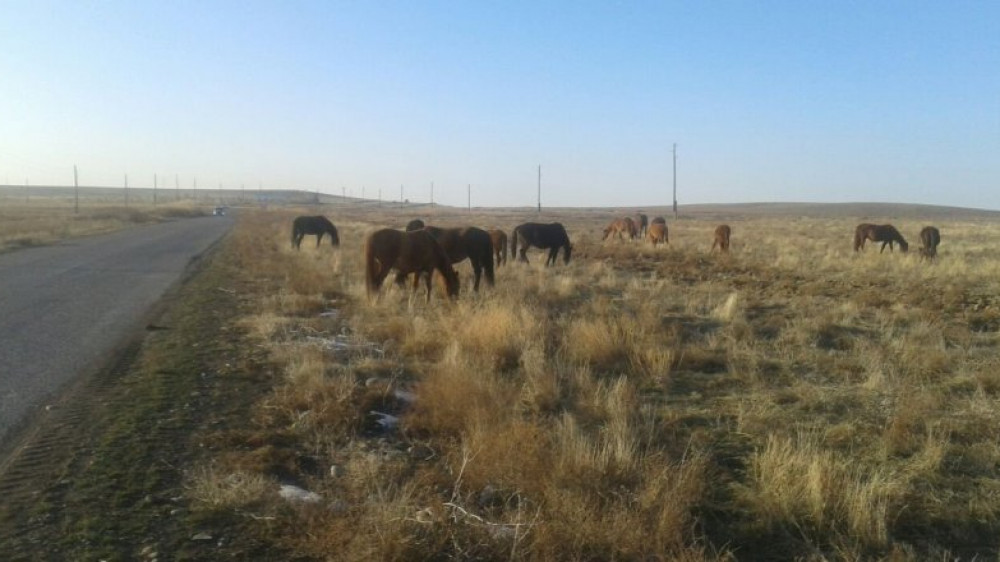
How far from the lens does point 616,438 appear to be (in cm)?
537

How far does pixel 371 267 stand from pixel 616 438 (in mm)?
8715

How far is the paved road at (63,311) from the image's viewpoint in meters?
7.63

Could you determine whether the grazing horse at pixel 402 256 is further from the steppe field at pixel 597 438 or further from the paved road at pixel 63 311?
the paved road at pixel 63 311

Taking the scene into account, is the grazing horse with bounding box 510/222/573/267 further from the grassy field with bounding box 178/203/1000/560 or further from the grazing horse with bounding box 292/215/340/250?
the grassy field with bounding box 178/203/1000/560

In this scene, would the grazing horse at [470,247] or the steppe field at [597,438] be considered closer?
the steppe field at [597,438]

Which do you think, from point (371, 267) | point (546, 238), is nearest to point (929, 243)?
point (546, 238)

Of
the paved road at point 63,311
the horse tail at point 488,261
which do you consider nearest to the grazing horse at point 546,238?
the horse tail at point 488,261

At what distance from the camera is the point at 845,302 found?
14.5 m

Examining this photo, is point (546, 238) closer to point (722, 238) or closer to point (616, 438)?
point (722, 238)

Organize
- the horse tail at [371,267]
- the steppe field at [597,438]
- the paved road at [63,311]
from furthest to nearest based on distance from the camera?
1. the horse tail at [371,267]
2. the paved road at [63,311]
3. the steppe field at [597,438]

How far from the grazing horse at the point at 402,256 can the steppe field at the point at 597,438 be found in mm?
894

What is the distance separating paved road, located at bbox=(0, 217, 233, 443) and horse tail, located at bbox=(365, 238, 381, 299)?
3.88 metres

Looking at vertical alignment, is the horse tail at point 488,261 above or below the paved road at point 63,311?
above

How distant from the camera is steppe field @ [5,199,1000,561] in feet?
13.7
